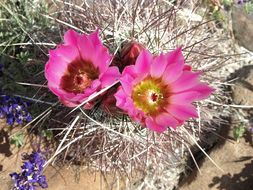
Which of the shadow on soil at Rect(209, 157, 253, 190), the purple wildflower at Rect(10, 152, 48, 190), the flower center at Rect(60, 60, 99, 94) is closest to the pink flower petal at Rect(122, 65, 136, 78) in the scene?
the flower center at Rect(60, 60, 99, 94)

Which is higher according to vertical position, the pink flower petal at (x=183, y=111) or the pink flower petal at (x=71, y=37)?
the pink flower petal at (x=71, y=37)

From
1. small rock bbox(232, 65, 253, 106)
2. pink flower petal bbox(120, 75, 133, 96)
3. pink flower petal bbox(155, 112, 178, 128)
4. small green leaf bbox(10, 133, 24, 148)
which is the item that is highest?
pink flower petal bbox(120, 75, 133, 96)

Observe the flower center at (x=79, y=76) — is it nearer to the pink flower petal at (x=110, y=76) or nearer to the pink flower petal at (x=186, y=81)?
the pink flower petal at (x=110, y=76)

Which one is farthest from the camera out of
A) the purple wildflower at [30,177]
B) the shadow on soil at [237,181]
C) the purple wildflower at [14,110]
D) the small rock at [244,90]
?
the small rock at [244,90]

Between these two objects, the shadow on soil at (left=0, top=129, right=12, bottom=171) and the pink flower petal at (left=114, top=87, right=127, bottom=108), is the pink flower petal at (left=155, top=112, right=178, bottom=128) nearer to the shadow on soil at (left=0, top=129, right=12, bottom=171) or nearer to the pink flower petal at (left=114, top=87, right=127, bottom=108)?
the pink flower petal at (left=114, top=87, right=127, bottom=108)

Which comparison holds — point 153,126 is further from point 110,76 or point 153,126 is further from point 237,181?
point 237,181

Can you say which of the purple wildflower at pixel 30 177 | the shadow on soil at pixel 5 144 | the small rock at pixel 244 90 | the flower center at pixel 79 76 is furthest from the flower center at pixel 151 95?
the small rock at pixel 244 90

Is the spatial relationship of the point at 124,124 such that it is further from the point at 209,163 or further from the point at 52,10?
the point at 52,10
